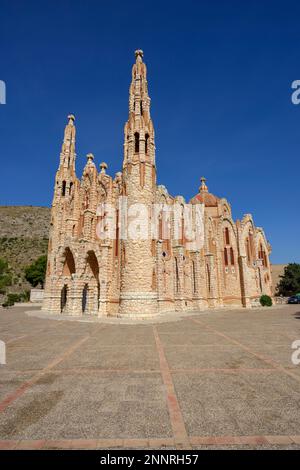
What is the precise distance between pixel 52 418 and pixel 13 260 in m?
96.4

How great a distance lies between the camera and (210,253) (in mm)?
32375

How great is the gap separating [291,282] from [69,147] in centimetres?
5220

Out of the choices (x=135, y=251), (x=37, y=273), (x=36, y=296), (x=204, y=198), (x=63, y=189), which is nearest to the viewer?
(x=135, y=251)

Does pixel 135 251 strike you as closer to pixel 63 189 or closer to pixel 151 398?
pixel 151 398

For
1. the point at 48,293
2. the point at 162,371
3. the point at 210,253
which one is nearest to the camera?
the point at 162,371

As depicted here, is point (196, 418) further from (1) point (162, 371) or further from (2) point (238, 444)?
(1) point (162, 371)

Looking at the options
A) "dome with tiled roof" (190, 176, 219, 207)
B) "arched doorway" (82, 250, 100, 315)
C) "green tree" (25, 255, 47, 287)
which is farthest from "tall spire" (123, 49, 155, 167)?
"green tree" (25, 255, 47, 287)

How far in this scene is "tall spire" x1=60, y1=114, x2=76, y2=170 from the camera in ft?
112

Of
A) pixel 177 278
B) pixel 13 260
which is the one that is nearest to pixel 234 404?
pixel 177 278

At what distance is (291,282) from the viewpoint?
56156mm

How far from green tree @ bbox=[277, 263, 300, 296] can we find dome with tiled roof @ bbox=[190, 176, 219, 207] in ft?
98.2

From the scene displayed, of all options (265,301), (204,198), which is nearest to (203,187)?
(204,198)

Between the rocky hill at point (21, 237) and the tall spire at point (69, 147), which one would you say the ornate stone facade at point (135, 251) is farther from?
the rocky hill at point (21, 237)

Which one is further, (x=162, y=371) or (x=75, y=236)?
(x=75, y=236)
